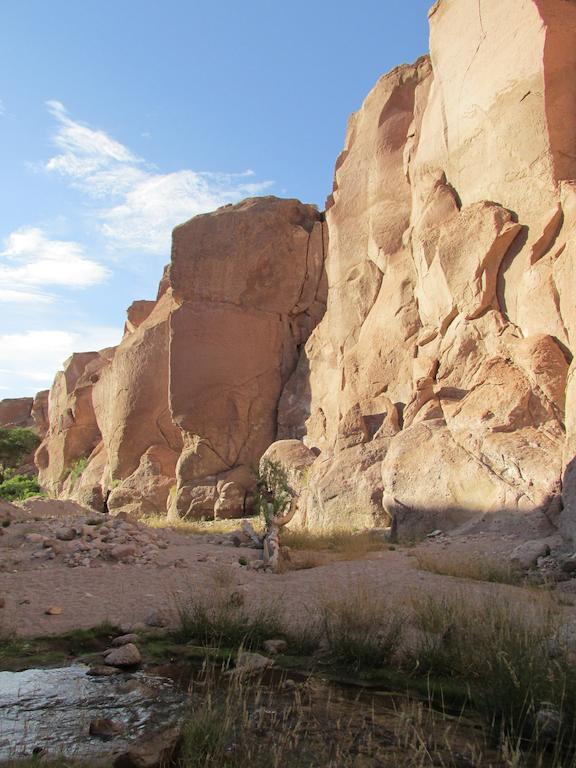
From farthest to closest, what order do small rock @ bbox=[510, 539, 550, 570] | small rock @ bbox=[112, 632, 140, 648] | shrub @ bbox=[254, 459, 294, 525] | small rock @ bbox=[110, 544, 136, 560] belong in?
shrub @ bbox=[254, 459, 294, 525], small rock @ bbox=[110, 544, 136, 560], small rock @ bbox=[510, 539, 550, 570], small rock @ bbox=[112, 632, 140, 648]

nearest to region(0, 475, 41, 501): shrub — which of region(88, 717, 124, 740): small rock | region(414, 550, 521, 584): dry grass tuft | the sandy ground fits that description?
the sandy ground

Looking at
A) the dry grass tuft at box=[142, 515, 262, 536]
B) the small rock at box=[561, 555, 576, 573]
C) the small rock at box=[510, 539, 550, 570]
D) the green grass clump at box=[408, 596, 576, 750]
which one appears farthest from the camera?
the dry grass tuft at box=[142, 515, 262, 536]

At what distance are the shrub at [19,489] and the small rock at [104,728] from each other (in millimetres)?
34725

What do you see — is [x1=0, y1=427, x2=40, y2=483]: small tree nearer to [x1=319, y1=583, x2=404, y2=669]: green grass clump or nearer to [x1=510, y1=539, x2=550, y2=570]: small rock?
[x1=510, y1=539, x2=550, y2=570]: small rock

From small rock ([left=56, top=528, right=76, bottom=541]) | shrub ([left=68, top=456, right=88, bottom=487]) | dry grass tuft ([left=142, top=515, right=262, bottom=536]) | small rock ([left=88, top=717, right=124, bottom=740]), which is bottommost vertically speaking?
small rock ([left=88, top=717, right=124, bottom=740])

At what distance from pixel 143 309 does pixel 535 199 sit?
83.5 ft

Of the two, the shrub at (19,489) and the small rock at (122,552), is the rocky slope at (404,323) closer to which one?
Answer: the small rock at (122,552)

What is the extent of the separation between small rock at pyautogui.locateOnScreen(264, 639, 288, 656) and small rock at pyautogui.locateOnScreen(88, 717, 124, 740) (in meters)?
1.91

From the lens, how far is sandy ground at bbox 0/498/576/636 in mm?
7332

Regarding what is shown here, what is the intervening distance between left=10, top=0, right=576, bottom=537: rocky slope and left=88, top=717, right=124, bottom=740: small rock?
847 centimetres

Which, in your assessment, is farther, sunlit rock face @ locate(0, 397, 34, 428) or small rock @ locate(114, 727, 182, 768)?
sunlit rock face @ locate(0, 397, 34, 428)

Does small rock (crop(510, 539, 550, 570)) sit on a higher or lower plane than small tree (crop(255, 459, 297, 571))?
lower

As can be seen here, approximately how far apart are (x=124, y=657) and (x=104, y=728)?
153 cm

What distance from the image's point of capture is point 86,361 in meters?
41.1
